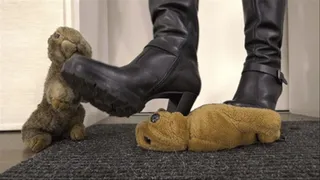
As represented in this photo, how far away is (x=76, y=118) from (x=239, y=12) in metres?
0.92

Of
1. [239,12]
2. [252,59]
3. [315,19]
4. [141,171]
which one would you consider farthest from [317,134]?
[239,12]

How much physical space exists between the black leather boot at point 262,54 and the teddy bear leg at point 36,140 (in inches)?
14.9

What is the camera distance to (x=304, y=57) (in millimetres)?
1351

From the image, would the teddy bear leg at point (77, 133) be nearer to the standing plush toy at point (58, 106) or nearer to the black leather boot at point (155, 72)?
the standing plush toy at point (58, 106)

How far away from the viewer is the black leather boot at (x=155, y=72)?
0.55 m

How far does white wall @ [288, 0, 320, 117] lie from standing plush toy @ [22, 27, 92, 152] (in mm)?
880

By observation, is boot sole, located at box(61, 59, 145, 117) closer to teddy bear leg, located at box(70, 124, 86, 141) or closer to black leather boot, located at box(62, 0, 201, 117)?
black leather boot, located at box(62, 0, 201, 117)

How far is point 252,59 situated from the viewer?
28.4 inches

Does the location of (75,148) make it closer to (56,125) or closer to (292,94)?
(56,125)

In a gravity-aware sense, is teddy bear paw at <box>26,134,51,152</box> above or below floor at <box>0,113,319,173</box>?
above

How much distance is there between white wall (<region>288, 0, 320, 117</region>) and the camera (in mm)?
1269

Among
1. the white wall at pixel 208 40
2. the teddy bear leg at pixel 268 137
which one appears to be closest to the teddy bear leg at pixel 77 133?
the teddy bear leg at pixel 268 137

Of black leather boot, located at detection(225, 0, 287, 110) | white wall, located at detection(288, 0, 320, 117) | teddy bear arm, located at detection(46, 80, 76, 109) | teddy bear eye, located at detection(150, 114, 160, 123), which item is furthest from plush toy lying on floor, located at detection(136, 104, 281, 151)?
white wall, located at detection(288, 0, 320, 117)

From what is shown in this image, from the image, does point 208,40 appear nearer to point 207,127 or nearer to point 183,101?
point 183,101
